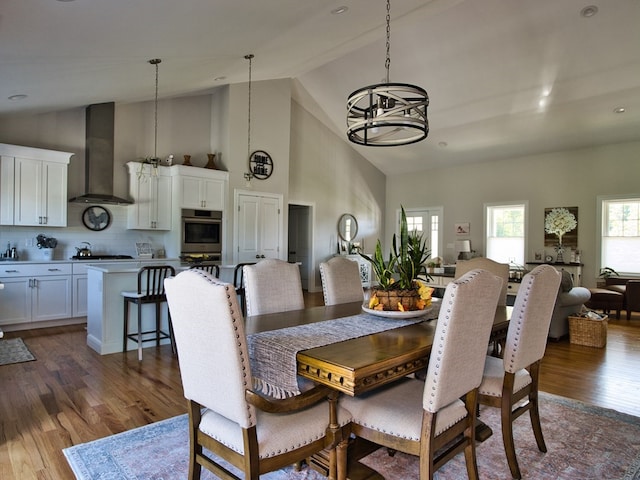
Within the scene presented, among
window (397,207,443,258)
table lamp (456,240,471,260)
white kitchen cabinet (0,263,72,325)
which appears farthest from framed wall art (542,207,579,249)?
white kitchen cabinet (0,263,72,325)

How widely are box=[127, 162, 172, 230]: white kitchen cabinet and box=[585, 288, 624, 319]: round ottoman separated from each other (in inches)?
277

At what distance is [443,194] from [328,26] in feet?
19.7

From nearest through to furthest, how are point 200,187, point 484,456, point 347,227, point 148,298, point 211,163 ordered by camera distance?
1. point 484,456
2. point 148,298
3. point 200,187
4. point 211,163
5. point 347,227

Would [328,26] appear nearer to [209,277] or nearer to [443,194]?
[209,277]

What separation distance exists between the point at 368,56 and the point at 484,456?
5.95 meters

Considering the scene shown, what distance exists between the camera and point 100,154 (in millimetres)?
5891

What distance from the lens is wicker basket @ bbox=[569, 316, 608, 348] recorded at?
4.78 metres

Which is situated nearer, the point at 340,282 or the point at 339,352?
the point at 339,352

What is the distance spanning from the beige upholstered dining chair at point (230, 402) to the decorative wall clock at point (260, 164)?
562 centimetres

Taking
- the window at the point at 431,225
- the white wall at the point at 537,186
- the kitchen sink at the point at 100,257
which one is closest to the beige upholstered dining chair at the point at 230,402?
the kitchen sink at the point at 100,257

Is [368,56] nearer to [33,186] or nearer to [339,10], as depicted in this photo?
[339,10]

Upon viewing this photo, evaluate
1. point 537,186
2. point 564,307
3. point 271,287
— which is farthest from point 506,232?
point 271,287

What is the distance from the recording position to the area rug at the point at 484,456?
A: 2.16 meters

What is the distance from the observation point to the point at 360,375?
1.52 m
